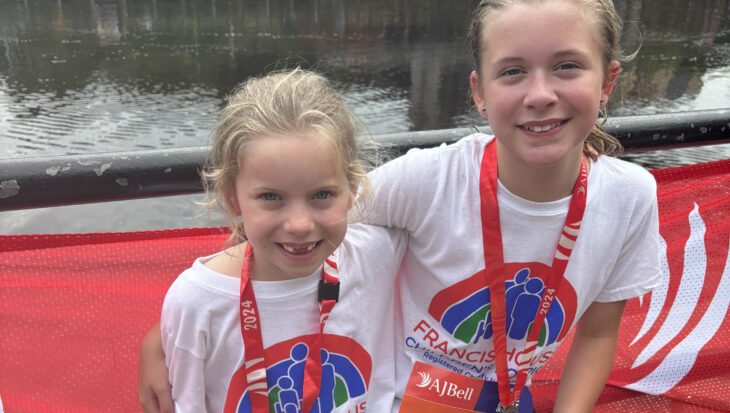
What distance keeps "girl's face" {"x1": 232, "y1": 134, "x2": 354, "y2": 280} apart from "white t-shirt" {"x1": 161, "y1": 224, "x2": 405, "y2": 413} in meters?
0.12

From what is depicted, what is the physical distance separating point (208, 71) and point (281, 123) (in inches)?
399

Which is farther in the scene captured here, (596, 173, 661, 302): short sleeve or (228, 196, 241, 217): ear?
(596, 173, 661, 302): short sleeve

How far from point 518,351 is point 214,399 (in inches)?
33.1

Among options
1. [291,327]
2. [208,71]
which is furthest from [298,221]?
[208,71]

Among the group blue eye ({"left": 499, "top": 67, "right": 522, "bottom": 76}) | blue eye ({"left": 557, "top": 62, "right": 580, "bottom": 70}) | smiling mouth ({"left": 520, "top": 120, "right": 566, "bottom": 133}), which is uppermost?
blue eye ({"left": 557, "top": 62, "right": 580, "bottom": 70})

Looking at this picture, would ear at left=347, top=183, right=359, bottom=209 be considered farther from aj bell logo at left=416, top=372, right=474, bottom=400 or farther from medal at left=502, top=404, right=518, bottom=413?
medal at left=502, top=404, right=518, bottom=413

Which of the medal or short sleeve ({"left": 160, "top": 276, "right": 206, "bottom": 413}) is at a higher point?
short sleeve ({"left": 160, "top": 276, "right": 206, "bottom": 413})

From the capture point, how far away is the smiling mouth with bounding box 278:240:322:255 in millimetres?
1570

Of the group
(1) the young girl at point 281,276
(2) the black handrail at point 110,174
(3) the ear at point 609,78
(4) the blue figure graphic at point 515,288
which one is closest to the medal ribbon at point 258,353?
(1) the young girl at point 281,276

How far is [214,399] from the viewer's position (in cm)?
170

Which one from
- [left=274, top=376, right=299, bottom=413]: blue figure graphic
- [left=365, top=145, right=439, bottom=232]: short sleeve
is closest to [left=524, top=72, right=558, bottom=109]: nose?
[left=365, top=145, right=439, bottom=232]: short sleeve

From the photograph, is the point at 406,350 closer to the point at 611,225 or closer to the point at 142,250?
the point at 611,225

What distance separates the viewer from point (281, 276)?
66.0 inches

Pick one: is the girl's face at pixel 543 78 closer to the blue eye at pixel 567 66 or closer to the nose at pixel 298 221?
the blue eye at pixel 567 66
